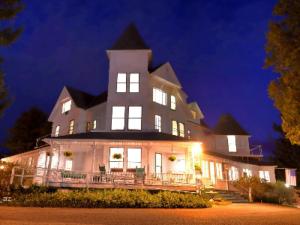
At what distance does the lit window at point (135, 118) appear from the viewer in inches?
910

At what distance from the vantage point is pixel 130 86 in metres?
24.2

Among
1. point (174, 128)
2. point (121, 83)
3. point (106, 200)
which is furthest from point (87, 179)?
point (174, 128)

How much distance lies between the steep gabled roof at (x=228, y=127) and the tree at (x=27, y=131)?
2856 cm

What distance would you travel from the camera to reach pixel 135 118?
2331 centimetres

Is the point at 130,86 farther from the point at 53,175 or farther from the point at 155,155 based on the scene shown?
the point at 53,175

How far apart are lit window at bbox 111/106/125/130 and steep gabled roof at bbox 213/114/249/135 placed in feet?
52.2

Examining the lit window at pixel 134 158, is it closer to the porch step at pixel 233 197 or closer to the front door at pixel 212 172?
the porch step at pixel 233 197

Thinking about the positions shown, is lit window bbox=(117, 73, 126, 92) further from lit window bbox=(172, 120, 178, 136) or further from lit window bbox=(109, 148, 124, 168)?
lit window bbox=(172, 120, 178, 136)

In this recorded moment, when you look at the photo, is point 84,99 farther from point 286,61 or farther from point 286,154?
point 286,154

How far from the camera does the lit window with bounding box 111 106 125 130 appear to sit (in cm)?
2306

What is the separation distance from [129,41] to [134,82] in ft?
14.4

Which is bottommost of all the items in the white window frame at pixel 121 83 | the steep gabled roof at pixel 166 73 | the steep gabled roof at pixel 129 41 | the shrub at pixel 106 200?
the shrub at pixel 106 200

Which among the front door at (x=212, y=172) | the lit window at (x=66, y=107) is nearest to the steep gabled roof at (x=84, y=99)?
the lit window at (x=66, y=107)

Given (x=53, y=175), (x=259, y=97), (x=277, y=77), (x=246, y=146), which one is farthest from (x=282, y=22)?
(x=259, y=97)
